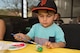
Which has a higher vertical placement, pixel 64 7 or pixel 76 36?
pixel 64 7

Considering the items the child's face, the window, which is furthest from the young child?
the window

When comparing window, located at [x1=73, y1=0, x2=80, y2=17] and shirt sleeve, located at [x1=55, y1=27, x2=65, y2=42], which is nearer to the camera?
shirt sleeve, located at [x1=55, y1=27, x2=65, y2=42]

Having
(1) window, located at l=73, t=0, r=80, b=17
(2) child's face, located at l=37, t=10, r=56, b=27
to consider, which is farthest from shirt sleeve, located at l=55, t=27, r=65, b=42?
(1) window, located at l=73, t=0, r=80, b=17

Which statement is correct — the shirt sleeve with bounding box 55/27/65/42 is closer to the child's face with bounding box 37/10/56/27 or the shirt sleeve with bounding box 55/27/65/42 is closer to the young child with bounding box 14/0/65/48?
the young child with bounding box 14/0/65/48

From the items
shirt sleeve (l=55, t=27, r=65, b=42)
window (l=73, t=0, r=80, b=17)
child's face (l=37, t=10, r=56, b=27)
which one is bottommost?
shirt sleeve (l=55, t=27, r=65, b=42)

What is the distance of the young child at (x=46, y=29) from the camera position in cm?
133

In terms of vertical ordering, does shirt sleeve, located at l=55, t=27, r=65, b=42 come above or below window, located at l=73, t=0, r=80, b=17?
below

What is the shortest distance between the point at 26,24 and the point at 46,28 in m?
1.47

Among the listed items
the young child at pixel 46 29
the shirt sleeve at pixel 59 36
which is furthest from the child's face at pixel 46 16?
the shirt sleeve at pixel 59 36

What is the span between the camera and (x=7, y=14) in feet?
16.9

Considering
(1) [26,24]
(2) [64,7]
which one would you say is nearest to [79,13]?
(2) [64,7]

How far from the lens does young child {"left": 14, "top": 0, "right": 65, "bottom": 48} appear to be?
1335mm

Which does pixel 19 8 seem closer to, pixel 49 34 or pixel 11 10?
pixel 11 10

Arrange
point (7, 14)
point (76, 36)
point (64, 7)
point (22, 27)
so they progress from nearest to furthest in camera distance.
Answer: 1. point (76, 36)
2. point (22, 27)
3. point (7, 14)
4. point (64, 7)
